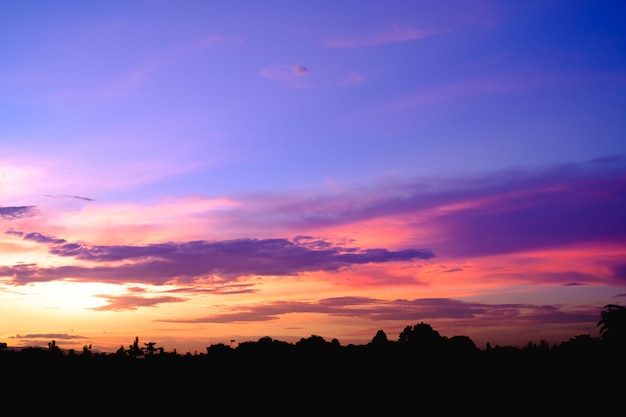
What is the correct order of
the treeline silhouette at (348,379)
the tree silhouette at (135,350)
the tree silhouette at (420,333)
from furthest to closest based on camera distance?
the tree silhouette at (420,333), the tree silhouette at (135,350), the treeline silhouette at (348,379)

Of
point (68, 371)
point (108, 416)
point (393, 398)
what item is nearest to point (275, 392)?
point (393, 398)

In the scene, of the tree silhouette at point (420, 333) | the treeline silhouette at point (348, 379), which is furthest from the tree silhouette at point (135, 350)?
the tree silhouette at point (420, 333)

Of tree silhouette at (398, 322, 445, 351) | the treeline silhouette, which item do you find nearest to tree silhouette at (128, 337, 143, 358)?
the treeline silhouette

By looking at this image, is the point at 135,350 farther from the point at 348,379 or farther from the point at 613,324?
the point at 613,324

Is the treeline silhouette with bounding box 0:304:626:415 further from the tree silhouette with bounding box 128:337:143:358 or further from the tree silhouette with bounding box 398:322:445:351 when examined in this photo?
the tree silhouette with bounding box 398:322:445:351

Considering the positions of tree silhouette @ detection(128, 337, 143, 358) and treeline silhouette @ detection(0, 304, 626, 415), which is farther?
tree silhouette @ detection(128, 337, 143, 358)

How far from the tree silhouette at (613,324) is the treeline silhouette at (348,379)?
9193mm

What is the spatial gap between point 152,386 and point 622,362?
3921 cm

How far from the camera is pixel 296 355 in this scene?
63312mm

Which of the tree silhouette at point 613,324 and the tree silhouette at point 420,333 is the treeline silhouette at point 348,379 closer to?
the tree silhouette at point 613,324

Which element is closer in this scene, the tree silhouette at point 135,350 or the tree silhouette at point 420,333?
the tree silhouette at point 135,350

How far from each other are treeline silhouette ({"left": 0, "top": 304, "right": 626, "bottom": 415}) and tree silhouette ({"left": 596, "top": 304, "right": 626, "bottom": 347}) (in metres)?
9.19

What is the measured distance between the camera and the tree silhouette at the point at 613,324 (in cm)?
6816

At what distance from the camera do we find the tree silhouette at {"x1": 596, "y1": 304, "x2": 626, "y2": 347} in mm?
68156
